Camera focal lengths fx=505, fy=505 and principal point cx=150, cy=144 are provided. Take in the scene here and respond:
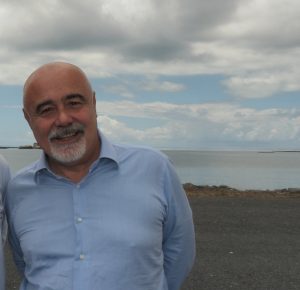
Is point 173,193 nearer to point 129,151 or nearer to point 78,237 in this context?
point 129,151

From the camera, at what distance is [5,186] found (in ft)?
11.4

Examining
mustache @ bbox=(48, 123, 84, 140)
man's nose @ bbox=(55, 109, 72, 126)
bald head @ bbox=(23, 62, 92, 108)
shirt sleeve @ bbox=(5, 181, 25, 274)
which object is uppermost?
bald head @ bbox=(23, 62, 92, 108)

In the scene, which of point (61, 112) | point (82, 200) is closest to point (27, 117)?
point (61, 112)

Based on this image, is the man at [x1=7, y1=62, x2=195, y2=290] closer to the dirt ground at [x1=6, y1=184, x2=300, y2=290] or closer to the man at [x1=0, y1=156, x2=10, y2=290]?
the man at [x1=0, y1=156, x2=10, y2=290]

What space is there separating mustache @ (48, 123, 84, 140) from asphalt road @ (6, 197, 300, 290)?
4.58 metres

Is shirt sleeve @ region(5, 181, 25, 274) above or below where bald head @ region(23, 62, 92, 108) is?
below

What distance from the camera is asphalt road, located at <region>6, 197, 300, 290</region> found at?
7.45 meters

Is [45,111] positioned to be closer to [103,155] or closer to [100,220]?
[103,155]

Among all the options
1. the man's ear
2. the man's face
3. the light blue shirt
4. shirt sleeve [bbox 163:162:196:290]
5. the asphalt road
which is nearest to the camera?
the light blue shirt

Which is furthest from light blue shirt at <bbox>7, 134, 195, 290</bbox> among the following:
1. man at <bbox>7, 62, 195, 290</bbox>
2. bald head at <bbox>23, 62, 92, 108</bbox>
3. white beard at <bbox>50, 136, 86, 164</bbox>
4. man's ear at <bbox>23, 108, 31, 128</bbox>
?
bald head at <bbox>23, 62, 92, 108</bbox>

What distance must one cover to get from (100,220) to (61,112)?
69 cm

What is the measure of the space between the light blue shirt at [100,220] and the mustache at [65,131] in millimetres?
218

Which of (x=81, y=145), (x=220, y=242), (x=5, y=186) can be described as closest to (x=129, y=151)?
(x=81, y=145)

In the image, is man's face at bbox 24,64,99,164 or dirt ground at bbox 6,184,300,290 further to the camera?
dirt ground at bbox 6,184,300,290
